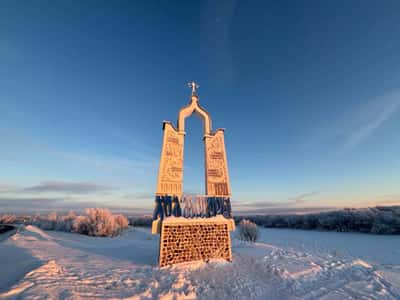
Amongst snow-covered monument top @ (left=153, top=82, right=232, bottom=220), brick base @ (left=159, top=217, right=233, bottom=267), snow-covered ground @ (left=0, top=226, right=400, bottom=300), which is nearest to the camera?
snow-covered ground @ (left=0, top=226, right=400, bottom=300)

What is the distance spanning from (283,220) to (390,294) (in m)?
35.4

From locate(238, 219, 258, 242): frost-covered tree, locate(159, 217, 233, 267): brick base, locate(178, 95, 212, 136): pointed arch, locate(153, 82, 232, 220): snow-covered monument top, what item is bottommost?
locate(238, 219, 258, 242): frost-covered tree

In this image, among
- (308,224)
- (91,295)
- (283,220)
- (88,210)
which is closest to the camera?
(91,295)

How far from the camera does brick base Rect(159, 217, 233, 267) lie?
274 inches

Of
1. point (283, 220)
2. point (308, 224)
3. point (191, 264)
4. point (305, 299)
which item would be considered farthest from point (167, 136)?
point (283, 220)

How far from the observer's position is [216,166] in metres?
8.48

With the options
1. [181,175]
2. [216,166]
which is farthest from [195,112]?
[181,175]

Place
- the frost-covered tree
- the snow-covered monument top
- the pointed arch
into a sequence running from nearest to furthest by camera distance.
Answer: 1. the snow-covered monument top
2. the pointed arch
3. the frost-covered tree

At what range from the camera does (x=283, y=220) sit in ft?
120

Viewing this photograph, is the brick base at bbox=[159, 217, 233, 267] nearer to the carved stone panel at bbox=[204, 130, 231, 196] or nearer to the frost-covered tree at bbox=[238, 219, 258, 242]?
the carved stone panel at bbox=[204, 130, 231, 196]

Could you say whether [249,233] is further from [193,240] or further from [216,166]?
[216,166]

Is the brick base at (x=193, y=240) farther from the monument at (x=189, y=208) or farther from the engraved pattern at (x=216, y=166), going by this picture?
the engraved pattern at (x=216, y=166)

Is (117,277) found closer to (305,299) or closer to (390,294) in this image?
(305,299)

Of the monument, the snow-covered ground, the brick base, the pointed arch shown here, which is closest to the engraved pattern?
the monument
